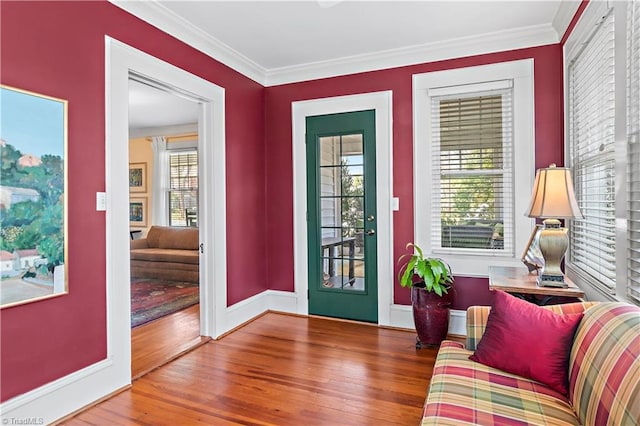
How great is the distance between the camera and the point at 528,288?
2.29 metres

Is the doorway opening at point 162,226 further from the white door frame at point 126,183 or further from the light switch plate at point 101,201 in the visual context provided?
the light switch plate at point 101,201

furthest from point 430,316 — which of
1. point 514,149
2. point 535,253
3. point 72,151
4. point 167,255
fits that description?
point 167,255

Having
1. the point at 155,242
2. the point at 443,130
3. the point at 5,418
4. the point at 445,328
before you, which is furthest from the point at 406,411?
the point at 155,242

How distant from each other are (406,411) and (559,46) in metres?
A: 3.09

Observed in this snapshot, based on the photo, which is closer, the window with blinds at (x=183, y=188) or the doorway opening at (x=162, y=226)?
the doorway opening at (x=162, y=226)

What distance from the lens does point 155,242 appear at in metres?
6.52

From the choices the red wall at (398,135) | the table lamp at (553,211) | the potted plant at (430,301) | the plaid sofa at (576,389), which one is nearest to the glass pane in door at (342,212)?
the red wall at (398,135)

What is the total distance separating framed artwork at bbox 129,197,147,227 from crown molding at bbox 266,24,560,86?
14.4ft

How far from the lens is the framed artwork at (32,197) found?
76.4 inches

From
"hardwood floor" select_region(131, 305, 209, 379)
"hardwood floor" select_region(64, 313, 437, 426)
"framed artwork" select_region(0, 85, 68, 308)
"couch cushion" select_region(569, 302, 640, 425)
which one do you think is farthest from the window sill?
"framed artwork" select_region(0, 85, 68, 308)

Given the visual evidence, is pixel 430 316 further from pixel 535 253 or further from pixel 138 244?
pixel 138 244

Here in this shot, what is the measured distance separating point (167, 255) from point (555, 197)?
17.4 feet

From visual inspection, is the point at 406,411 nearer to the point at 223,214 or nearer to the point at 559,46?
the point at 223,214

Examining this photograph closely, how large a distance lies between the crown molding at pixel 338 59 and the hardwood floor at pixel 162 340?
2.53 m
